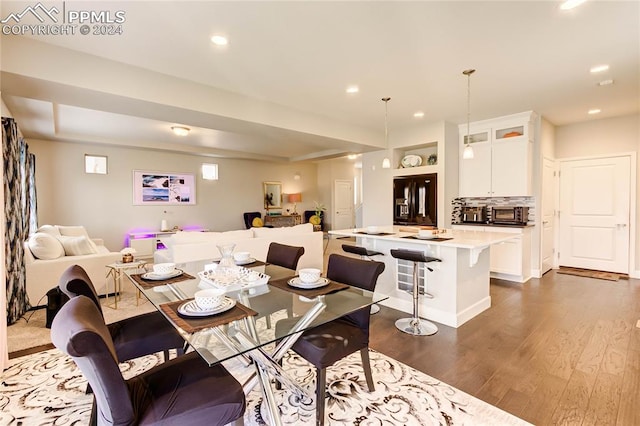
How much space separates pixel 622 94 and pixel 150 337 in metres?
6.07

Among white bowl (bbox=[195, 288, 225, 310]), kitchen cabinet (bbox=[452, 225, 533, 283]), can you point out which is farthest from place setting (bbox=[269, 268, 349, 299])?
kitchen cabinet (bbox=[452, 225, 533, 283])

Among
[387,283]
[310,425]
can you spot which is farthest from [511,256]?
[310,425]

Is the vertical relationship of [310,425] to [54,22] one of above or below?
below

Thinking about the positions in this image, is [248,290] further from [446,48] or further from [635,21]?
[635,21]

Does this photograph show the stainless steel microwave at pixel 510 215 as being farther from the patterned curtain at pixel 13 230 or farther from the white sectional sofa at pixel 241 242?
the patterned curtain at pixel 13 230

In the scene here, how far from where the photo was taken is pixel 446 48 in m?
2.79

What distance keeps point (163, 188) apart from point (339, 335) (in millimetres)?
7295

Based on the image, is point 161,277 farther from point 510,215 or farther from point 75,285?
point 510,215

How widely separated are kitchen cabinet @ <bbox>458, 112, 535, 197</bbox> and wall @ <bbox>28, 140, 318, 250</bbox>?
6140 millimetres

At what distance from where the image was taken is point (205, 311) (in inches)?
59.4

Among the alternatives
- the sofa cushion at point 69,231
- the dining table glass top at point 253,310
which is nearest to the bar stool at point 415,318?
the dining table glass top at point 253,310

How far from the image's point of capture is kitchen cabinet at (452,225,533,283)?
15.9ft

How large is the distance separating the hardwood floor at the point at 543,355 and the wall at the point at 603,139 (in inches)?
101

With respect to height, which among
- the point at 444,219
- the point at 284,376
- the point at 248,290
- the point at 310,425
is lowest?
the point at 310,425
